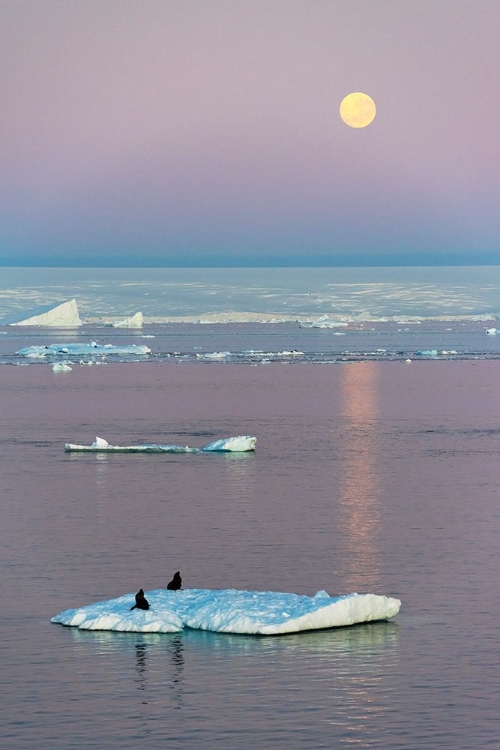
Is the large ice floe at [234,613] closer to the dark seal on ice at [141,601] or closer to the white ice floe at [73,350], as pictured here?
Result: the dark seal on ice at [141,601]

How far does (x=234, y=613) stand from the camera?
19547 mm

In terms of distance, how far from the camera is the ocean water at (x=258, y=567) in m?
16.3

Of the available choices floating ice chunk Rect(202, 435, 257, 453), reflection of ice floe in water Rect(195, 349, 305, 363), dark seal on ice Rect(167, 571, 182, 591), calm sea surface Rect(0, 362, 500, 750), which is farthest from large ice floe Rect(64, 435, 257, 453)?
reflection of ice floe in water Rect(195, 349, 305, 363)

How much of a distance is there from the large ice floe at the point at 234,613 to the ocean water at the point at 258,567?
7.5 inches

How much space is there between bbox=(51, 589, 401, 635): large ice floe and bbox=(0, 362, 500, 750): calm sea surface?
23cm

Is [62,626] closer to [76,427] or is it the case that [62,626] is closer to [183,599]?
[183,599]

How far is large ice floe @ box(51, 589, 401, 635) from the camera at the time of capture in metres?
19.4

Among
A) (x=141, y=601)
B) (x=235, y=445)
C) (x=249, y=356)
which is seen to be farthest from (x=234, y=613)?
(x=249, y=356)

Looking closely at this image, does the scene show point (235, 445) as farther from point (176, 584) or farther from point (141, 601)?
point (141, 601)

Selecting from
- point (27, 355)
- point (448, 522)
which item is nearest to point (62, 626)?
point (448, 522)

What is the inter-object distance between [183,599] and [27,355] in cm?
9785

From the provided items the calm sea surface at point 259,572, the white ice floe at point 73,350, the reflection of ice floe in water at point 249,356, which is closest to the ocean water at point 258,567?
the calm sea surface at point 259,572

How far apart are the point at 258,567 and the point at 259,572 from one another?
0.55 m

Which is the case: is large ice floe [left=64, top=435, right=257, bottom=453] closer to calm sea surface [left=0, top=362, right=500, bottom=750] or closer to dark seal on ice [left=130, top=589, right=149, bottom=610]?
calm sea surface [left=0, top=362, right=500, bottom=750]
